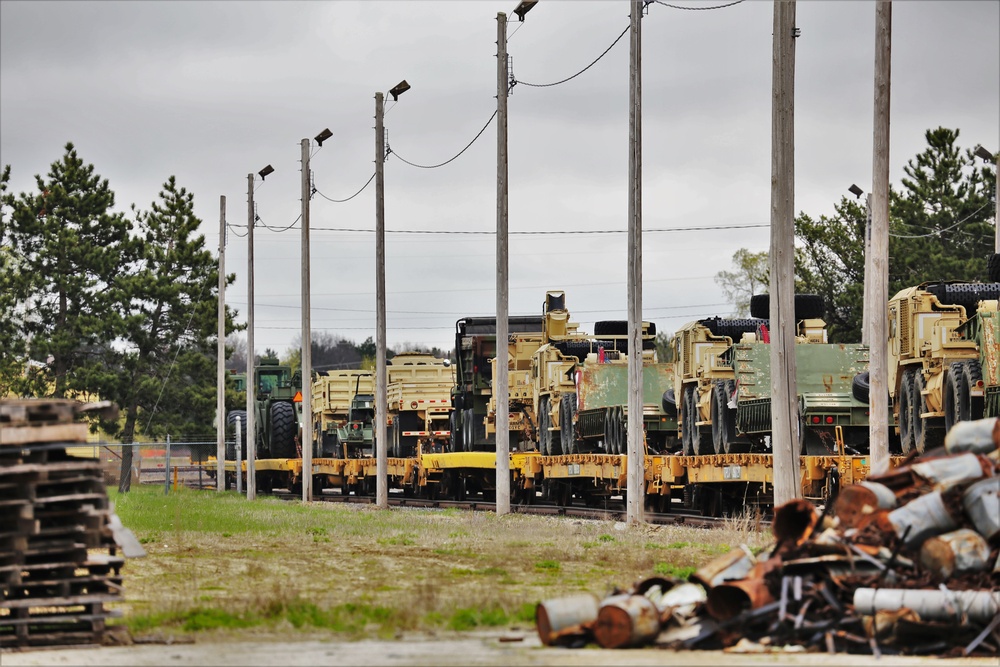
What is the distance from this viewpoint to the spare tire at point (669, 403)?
1280 inches

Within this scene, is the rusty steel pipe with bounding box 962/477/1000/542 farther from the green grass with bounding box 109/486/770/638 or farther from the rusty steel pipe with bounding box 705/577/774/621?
the green grass with bounding box 109/486/770/638

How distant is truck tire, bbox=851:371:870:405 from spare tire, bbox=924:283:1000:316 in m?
1.86

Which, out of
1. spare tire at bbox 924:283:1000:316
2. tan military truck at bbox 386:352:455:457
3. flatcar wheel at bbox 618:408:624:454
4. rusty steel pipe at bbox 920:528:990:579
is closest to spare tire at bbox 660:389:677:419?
flatcar wheel at bbox 618:408:624:454

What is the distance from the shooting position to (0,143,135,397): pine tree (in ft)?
229

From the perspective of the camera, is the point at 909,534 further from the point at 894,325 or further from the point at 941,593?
the point at 894,325

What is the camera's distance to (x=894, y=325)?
80.9ft

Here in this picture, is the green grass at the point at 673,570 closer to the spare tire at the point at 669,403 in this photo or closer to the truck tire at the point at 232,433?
the spare tire at the point at 669,403

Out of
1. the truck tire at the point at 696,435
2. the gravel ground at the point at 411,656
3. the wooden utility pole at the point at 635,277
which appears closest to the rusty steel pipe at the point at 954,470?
the gravel ground at the point at 411,656

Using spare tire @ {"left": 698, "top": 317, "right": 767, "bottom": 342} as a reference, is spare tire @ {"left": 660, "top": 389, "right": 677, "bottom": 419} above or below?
below

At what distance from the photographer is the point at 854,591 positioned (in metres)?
11.3

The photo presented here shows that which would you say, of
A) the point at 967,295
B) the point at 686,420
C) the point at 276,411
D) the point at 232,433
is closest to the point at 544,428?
the point at 686,420

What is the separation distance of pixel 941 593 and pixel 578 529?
14.6 metres

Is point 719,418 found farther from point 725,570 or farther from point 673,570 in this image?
point 725,570

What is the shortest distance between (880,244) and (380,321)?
68.5 feet
